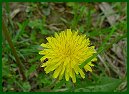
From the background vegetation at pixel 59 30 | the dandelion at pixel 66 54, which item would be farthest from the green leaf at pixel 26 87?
the dandelion at pixel 66 54

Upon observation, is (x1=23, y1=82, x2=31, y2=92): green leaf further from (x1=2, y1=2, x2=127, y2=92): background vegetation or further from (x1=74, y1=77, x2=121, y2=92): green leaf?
(x1=74, y1=77, x2=121, y2=92): green leaf

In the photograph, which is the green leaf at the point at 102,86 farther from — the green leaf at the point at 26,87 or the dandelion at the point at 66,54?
the dandelion at the point at 66,54

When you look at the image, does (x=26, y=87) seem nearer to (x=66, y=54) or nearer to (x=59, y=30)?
(x=59, y=30)

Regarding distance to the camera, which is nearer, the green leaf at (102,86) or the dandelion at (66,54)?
the dandelion at (66,54)

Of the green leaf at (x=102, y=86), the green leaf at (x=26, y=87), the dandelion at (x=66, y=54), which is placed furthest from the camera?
the green leaf at (x=26, y=87)

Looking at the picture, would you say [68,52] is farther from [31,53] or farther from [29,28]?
[29,28]

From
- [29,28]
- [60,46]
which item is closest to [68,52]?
[60,46]

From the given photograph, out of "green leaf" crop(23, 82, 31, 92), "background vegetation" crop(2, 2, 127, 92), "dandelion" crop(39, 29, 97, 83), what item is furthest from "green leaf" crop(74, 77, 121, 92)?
"dandelion" crop(39, 29, 97, 83)
